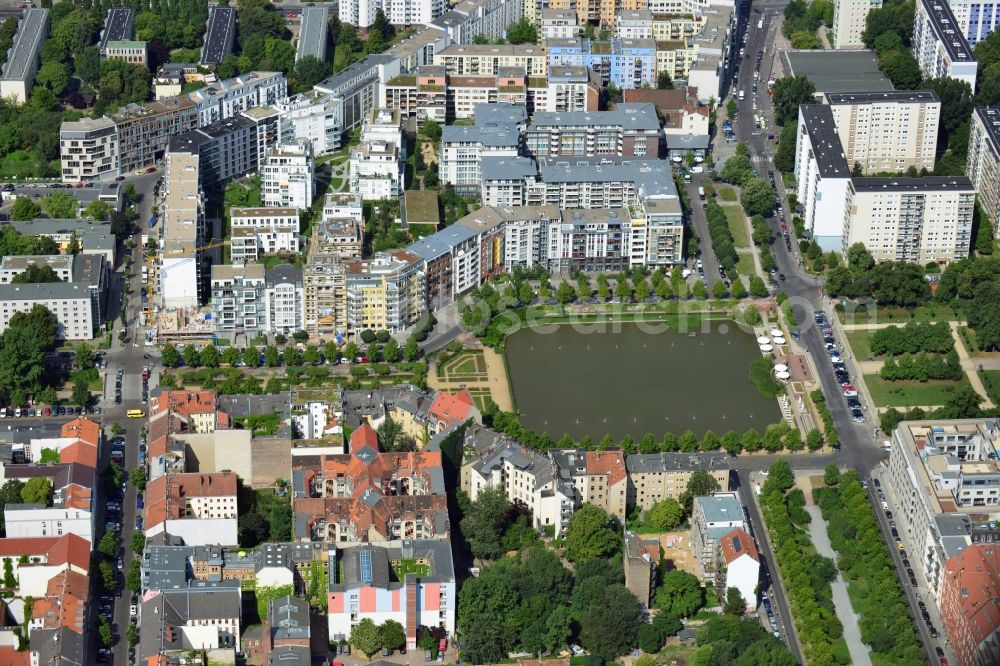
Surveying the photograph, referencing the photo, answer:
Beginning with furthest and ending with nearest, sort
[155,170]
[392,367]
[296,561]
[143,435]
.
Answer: [155,170], [392,367], [143,435], [296,561]

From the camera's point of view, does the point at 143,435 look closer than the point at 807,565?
No

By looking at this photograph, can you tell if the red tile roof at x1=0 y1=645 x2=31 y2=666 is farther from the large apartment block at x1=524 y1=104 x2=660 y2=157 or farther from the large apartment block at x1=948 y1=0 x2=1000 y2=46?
the large apartment block at x1=948 y1=0 x2=1000 y2=46

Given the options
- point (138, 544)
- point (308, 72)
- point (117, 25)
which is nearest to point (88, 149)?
point (308, 72)

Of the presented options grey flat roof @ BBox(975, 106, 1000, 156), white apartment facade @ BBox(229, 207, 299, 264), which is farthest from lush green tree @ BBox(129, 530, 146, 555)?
grey flat roof @ BBox(975, 106, 1000, 156)

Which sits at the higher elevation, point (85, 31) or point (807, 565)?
point (85, 31)

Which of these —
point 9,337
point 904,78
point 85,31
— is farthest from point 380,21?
point 9,337

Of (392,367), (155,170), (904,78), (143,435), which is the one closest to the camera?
(143,435)

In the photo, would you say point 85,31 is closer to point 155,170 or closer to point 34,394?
point 155,170
